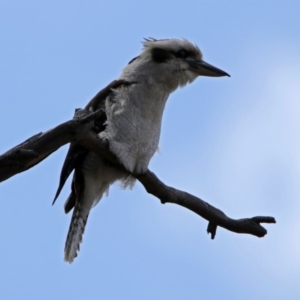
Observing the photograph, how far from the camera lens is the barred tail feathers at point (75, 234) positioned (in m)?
5.05

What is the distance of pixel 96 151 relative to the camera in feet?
13.7

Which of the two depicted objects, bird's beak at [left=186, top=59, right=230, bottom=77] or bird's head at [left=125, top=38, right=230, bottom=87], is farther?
bird's beak at [left=186, top=59, right=230, bottom=77]

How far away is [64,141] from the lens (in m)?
3.47

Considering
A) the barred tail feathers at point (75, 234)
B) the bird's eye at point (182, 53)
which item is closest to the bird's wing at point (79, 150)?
the barred tail feathers at point (75, 234)

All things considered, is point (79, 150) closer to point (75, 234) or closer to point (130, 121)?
point (130, 121)

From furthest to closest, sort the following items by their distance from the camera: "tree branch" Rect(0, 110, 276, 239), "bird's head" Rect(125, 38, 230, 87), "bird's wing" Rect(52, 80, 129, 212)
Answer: "bird's head" Rect(125, 38, 230, 87), "bird's wing" Rect(52, 80, 129, 212), "tree branch" Rect(0, 110, 276, 239)

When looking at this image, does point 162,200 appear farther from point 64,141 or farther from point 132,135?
point 64,141

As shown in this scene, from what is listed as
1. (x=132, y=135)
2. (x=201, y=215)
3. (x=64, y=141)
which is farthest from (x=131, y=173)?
(x=64, y=141)

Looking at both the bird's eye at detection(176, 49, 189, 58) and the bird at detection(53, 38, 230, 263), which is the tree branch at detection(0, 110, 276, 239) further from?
the bird's eye at detection(176, 49, 189, 58)

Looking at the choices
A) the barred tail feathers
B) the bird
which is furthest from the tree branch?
the barred tail feathers

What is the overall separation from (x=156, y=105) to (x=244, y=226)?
974mm

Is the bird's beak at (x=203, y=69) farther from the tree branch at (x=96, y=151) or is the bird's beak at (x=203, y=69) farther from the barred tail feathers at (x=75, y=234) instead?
the barred tail feathers at (x=75, y=234)

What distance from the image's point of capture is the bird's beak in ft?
17.4

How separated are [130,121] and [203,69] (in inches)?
28.3
